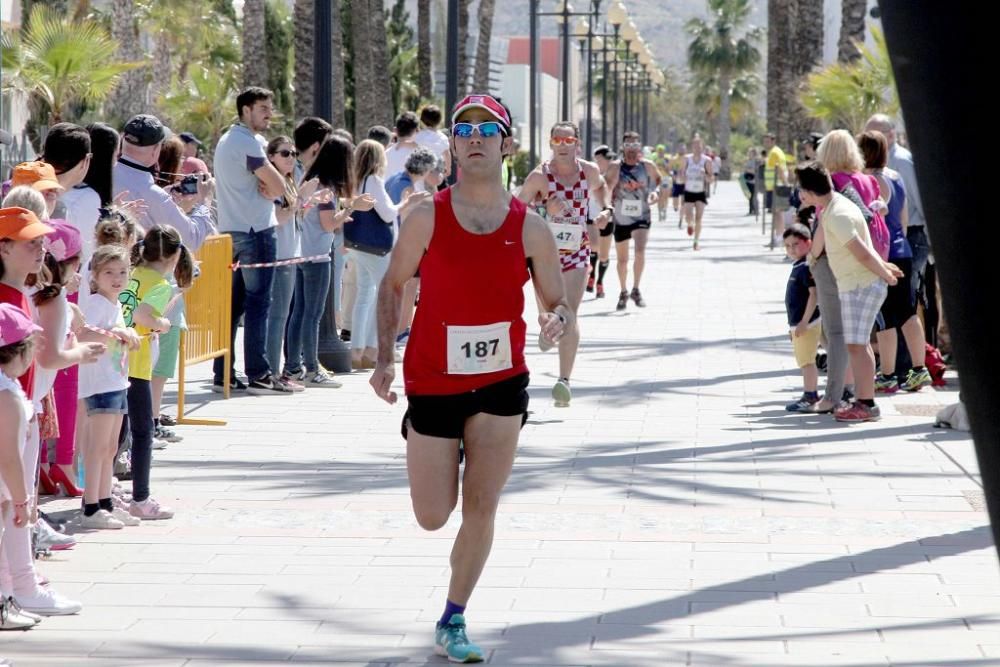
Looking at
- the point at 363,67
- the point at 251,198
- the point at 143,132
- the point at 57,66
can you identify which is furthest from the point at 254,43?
the point at 143,132

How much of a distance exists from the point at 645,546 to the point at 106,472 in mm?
2404

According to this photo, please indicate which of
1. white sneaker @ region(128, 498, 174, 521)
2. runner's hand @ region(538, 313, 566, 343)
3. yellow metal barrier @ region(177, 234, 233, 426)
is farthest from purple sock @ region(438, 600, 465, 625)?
yellow metal barrier @ region(177, 234, 233, 426)

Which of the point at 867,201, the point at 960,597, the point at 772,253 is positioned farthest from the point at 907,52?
the point at 772,253

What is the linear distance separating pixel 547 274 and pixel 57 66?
21.9 meters

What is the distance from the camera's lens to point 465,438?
5102mm

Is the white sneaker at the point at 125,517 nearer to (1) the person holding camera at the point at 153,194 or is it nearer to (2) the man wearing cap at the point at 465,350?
(1) the person holding camera at the point at 153,194

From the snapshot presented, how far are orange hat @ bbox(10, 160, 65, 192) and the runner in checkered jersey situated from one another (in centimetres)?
470

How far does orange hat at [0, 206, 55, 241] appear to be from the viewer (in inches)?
210

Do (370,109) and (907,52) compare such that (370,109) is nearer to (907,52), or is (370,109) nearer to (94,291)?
(94,291)

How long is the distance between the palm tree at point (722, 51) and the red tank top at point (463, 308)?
115 m

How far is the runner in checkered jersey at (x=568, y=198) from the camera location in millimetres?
11242

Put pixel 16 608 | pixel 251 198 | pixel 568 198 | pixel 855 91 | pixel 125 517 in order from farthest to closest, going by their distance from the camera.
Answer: pixel 855 91, pixel 568 198, pixel 251 198, pixel 125 517, pixel 16 608

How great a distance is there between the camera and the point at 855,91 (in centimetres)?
2423

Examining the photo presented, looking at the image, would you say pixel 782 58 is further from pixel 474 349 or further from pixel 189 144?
pixel 474 349
